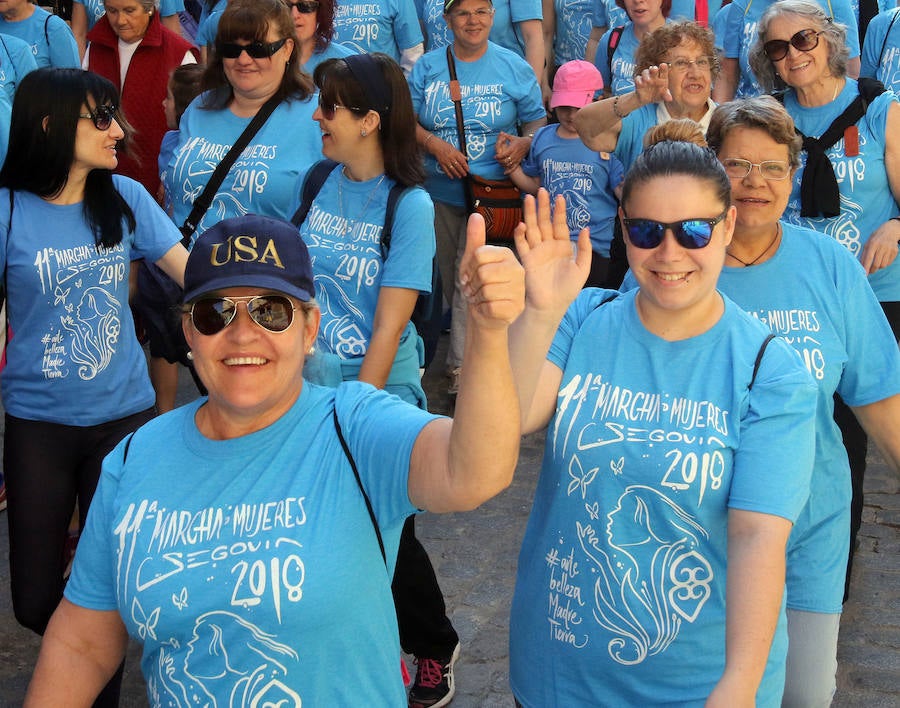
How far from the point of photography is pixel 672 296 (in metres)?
2.81

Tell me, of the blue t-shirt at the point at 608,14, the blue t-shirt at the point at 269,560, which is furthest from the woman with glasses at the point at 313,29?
the blue t-shirt at the point at 269,560

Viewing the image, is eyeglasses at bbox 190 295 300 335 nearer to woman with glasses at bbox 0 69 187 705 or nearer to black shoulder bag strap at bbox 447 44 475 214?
woman with glasses at bbox 0 69 187 705

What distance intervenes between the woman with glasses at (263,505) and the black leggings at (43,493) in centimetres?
139

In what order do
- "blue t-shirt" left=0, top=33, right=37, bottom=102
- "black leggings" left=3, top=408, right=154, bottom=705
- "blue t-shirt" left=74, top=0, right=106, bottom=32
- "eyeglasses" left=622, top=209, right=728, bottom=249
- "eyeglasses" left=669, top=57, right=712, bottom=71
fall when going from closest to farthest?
"eyeglasses" left=622, top=209, right=728, bottom=249, "black leggings" left=3, top=408, right=154, bottom=705, "eyeglasses" left=669, top=57, right=712, bottom=71, "blue t-shirt" left=0, top=33, right=37, bottom=102, "blue t-shirt" left=74, top=0, right=106, bottom=32

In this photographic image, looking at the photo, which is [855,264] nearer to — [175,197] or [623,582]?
[623,582]

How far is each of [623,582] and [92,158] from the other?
97.5 inches

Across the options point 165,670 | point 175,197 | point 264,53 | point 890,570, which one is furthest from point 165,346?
point 890,570

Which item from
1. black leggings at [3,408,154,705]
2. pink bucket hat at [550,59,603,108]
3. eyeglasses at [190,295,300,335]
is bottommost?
black leggings at [3,408,154,705]

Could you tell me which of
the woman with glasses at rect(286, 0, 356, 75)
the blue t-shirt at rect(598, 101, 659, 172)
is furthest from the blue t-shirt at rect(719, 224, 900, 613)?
the woman with glasses at rect(286, 0, 356, 75)

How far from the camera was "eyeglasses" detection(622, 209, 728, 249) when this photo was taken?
2.85 metres

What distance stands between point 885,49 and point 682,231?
4080 millimetres

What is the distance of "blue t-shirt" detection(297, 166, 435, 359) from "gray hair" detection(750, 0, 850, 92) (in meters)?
1.73

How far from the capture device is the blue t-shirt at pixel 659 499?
267 centimetres

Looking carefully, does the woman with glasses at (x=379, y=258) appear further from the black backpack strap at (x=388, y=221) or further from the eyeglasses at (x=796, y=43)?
the eyeglasses at (x=796, y=43)
